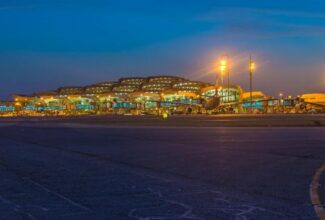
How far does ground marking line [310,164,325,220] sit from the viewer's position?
340 inches

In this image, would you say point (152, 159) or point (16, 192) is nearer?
point (16, 192)

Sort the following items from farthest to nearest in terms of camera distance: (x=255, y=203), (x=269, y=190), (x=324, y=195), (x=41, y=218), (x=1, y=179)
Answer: (x=1, y=179)
(x=269, y=190)
(x=324, y=195)
(x=255, y=203)
(x=41, y=218)

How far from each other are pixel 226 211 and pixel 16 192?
4439 millimetres

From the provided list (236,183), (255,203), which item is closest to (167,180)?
(236,183)

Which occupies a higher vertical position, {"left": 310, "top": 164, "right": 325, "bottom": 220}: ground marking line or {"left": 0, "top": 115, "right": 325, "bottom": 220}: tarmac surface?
{"left": 0, "top": 115, "right": 325, "bottom": 220}: tarmac surface

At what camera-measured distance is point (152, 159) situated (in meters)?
18.0

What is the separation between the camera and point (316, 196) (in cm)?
1009

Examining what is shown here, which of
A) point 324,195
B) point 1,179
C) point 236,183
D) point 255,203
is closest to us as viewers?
point 255,203

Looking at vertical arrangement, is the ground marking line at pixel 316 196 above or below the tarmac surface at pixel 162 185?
below

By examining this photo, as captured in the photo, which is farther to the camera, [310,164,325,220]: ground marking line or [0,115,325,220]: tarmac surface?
[0,115,325,220]: tarmac surface

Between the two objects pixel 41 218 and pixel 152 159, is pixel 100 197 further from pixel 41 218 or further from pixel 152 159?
pixel 152 159

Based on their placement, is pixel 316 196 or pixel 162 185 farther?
pixel 162 185

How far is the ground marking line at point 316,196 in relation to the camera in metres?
8.65

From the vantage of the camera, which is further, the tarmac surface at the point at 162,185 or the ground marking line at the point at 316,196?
the tarmac surface at the point at 162,185
